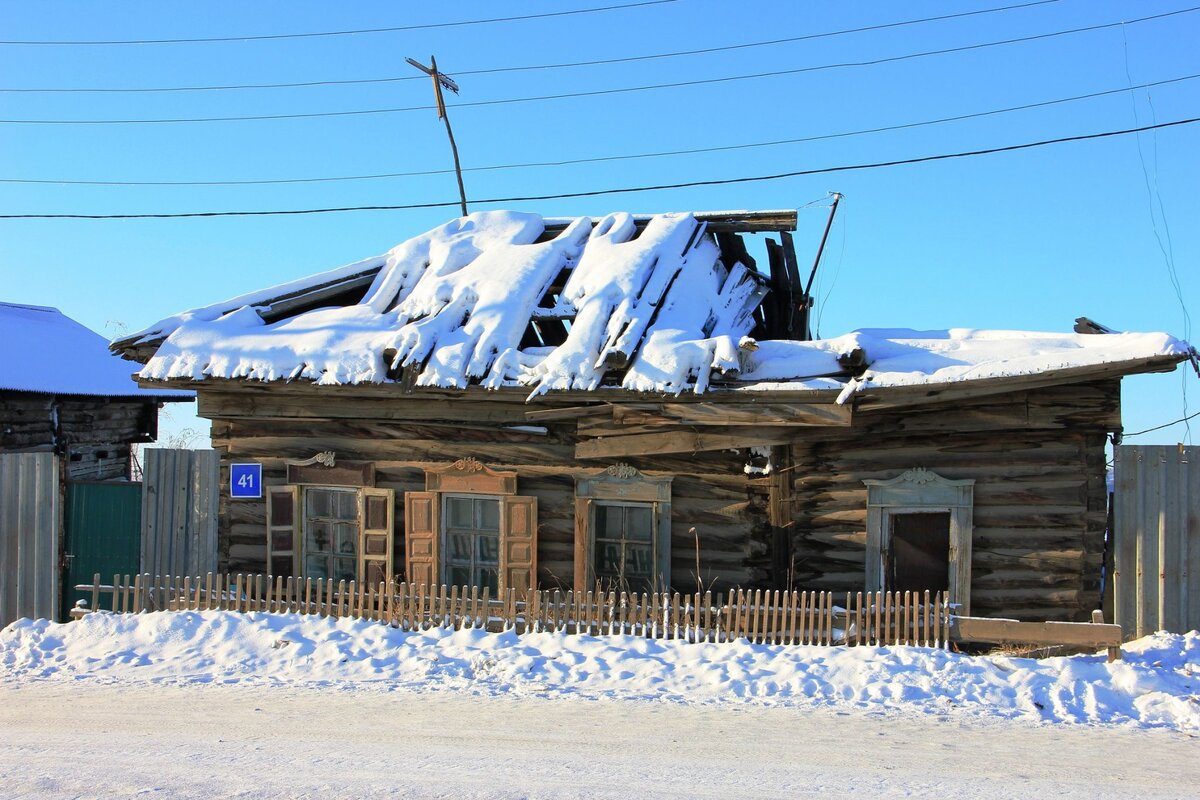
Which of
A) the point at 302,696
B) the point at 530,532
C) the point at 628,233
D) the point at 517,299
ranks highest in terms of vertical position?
the point at 628,233

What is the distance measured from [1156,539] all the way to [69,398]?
19.2 metres

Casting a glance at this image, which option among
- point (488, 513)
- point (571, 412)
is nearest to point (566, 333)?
point (571, 412)

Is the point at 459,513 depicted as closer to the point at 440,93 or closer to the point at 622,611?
the point at 622,611

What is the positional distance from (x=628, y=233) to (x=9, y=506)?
8738mm

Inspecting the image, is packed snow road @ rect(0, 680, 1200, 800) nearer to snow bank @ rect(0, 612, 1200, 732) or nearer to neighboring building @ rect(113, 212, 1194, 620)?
snow bank @ rect(0, 612, 1200, 732)

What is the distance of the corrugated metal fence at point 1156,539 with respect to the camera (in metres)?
Result: 9.54

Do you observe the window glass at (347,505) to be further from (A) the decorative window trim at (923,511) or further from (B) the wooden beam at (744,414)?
(A) the decorative window trim at (923,511)

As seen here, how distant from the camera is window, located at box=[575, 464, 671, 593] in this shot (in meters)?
10.8

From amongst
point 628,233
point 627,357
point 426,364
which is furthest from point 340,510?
point 628,233

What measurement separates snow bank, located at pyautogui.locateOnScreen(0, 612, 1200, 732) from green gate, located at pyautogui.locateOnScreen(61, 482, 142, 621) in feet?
6.81

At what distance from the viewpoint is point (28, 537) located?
11.5m

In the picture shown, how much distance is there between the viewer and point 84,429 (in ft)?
66.3

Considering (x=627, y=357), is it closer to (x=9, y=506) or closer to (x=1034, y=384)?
(x=1034, y=384)

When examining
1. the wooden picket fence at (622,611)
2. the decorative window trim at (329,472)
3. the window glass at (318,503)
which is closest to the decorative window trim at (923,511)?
the wooden picket fence at (622,611)
